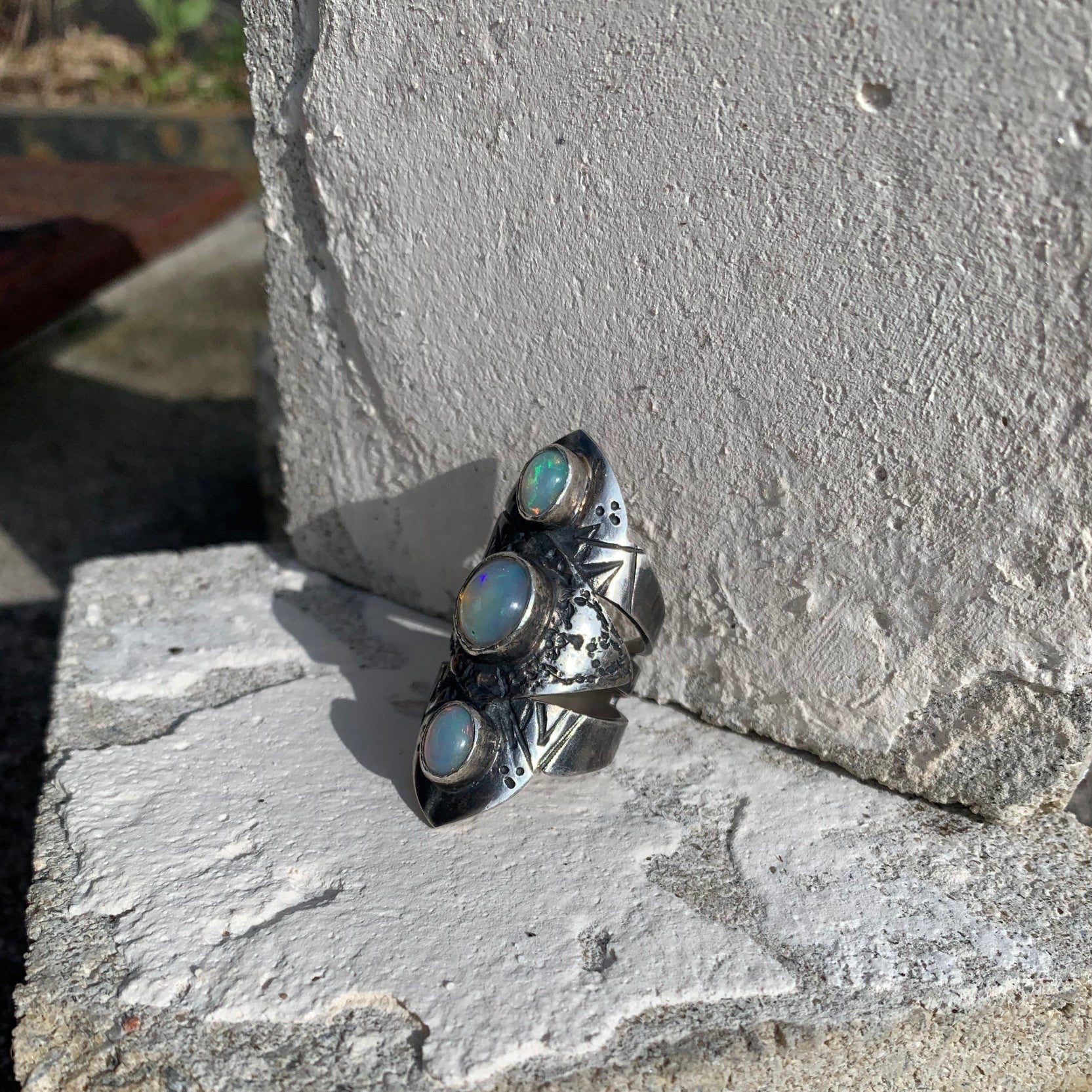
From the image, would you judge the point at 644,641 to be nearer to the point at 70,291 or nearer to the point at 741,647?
the point at 741,647

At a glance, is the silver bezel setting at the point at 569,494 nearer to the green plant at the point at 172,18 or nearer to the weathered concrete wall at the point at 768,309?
the weathered concrete wall at the point at 768,309

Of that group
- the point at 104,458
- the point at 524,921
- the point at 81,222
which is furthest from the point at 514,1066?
the point at 81,222

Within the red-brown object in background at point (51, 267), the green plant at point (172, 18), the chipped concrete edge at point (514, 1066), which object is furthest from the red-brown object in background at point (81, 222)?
the green plant at point (172, 18)

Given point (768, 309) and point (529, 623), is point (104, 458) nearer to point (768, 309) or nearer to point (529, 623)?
point (529, 623)

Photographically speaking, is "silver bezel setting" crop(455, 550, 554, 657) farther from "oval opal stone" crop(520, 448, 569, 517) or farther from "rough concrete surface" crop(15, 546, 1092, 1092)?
"rough concrete surface" crop(15, 546, 1092, 1092)

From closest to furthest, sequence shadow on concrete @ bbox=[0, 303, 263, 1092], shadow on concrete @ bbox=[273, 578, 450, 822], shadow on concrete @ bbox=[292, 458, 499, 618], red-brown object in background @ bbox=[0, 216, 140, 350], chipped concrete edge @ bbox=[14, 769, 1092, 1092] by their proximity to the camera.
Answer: chipped concrete edge @ bbox=[14, 769, 1092, 1092] < shadow on concrete @ bbox=[273, 578, 450, 822] < shadow on concrete @ bbox=[292, 458, 499, 618] < shadow on concrete @ bbox=[0, 303, 263, 1092] < red-brown object in background @ bbox=[0, 216, 140, 350]

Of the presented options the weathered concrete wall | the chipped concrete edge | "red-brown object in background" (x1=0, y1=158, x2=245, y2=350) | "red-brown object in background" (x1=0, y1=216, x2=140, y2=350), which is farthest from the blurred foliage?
the chipped concrete edge

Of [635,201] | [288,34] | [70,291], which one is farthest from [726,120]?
[70,291]
